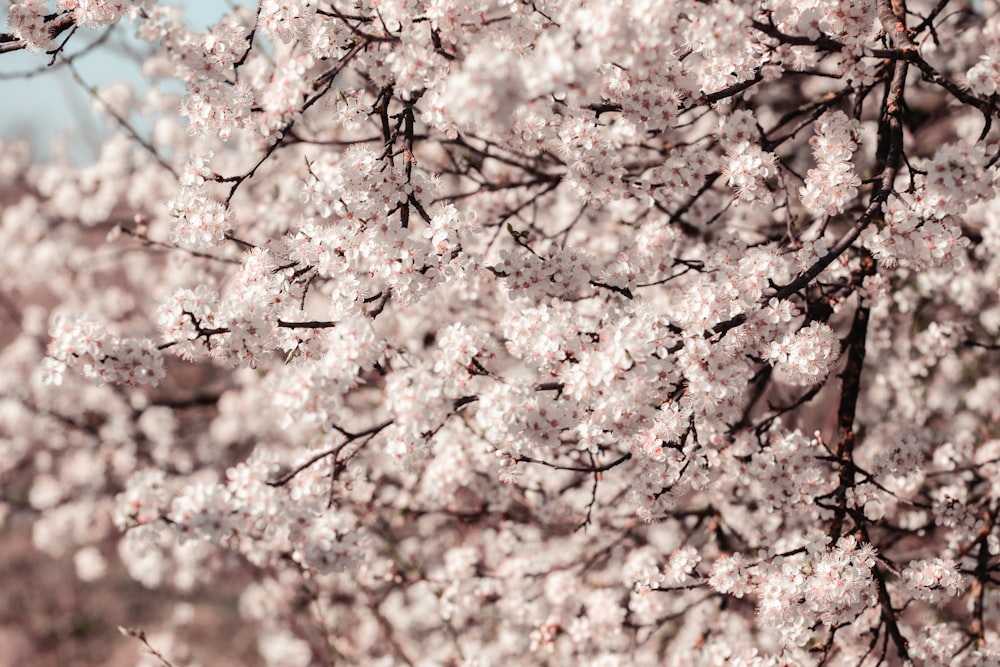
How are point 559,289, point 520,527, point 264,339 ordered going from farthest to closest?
point 520,527 → point 559,289 → point 264,339

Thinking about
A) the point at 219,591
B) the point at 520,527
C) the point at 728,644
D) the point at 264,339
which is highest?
the point at 219,591

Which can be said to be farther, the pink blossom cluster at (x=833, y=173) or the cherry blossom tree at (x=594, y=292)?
the pink blossom cluster at (x=833, y=173)

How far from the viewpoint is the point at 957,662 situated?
312 cm

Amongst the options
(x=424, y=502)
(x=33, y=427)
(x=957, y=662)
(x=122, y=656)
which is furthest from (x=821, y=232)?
(x=122, y=656)

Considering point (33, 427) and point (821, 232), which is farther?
A: point (33, 427)

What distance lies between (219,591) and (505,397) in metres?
11.0

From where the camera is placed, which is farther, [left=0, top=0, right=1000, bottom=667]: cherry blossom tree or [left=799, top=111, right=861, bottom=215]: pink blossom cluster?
[left=799, top=111, right=861, bottom=215]: pink blossom cluster

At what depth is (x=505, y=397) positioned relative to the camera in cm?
233

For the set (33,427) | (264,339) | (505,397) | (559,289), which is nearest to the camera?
(505,397)

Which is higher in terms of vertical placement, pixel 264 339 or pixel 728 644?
pixel 264 339

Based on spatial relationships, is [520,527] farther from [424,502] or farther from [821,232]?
[821,232]

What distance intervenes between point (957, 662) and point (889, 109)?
2.36 m

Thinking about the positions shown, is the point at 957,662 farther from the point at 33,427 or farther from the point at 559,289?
the point at 33,427

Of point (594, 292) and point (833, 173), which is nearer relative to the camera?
point (833, 173)
